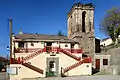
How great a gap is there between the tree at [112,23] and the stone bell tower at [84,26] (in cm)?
1580

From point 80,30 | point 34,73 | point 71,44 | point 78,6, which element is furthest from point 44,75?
point 78,6

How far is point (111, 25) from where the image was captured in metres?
59.9

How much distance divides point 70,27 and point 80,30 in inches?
192

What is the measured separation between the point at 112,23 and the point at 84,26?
18.1 m

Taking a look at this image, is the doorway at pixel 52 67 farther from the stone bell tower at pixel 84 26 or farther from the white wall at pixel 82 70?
the stone bell tower at pixel 84 26

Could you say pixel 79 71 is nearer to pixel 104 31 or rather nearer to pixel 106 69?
pixel 106 69

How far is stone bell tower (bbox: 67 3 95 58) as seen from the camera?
4269 centimetres

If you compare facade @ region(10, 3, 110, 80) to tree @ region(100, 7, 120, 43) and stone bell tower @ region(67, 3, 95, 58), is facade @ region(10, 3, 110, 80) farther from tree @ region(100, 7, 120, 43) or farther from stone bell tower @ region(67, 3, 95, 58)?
tree @ region(100, 7, 120, 43)

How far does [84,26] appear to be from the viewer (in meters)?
44.5

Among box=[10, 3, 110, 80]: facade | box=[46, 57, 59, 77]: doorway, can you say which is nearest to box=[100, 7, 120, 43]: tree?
box=[10, 3, 110, 80]: facade

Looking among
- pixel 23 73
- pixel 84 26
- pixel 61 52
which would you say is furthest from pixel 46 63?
pixel 84 26

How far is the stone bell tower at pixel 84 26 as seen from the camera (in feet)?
140

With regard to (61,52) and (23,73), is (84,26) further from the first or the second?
(23,73)

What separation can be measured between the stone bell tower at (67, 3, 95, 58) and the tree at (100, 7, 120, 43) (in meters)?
15.8
